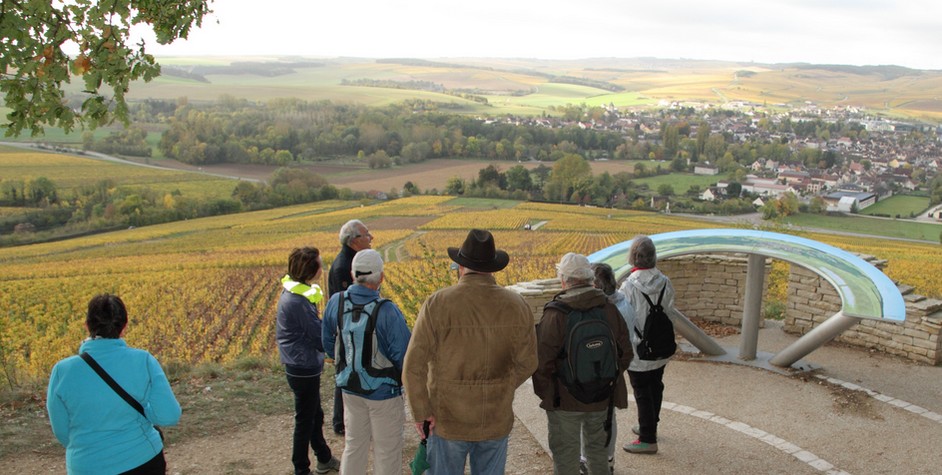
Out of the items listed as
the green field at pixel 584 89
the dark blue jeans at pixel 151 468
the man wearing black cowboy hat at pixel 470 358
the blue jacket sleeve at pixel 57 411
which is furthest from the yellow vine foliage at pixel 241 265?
the green field at pixel 584 89

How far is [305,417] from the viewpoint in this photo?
5246 millimetres

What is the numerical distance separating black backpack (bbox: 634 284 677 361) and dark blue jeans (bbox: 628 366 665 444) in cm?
20

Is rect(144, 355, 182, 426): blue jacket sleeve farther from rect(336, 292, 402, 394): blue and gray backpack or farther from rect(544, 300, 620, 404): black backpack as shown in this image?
rect(544, 300, 620, 404): black backpack

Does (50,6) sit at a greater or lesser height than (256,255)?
greater

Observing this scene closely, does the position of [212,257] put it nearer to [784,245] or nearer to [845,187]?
[784,245]

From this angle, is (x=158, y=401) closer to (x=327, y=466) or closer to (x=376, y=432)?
(x=376, y=432)

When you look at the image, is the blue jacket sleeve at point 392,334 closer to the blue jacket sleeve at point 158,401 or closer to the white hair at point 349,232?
the blue jacket sleeve at point 158,401

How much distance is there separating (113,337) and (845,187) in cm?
5356

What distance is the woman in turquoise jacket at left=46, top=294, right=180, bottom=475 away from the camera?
358cm

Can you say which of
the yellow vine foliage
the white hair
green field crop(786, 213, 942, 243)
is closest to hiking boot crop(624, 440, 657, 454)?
the white hair

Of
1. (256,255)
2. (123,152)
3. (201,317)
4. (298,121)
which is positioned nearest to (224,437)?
(201,317)

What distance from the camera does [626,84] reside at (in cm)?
18138

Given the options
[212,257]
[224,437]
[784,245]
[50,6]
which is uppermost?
[50,6]

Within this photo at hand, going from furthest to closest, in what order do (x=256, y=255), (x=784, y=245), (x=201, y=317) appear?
(x=256, y=255) < (x=201, y=317) < (x=784, y=245)
